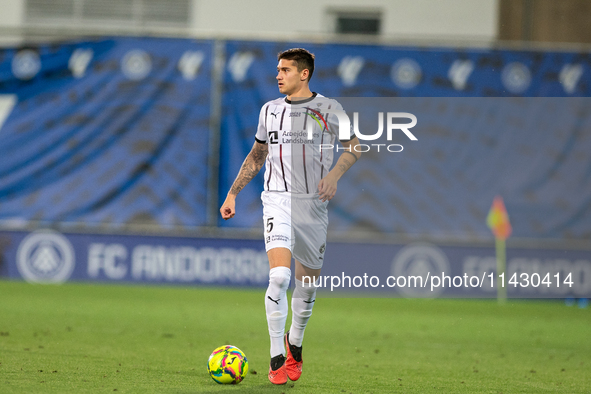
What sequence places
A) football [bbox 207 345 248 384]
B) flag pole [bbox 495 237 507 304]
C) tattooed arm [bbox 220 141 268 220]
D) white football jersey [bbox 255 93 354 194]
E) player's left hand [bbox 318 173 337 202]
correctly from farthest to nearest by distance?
flag pole [bbox 495 237 507 304], tattooed arm [bbox 220 141 268 220], white football jersey [bbox 255 93 354 194], player's left hand [bbox 318 173 337 202], football [bbox 207 345 248 384]

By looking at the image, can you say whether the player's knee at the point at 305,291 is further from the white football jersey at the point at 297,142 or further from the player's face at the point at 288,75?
the player's face at the point at 288,75

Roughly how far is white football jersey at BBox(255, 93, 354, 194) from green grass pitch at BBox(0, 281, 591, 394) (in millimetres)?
1323

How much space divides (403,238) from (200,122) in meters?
3.64

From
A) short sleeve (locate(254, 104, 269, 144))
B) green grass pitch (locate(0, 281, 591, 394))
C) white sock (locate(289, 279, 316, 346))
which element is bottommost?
green grass pitch (locate(0, 281, 591, 394))

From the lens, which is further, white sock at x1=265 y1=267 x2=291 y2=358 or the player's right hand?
the player's right hand

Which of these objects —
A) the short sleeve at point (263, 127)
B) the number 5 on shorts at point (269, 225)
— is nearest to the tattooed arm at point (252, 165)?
the short sleeve at point (263, 127)

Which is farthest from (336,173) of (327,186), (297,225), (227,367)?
(227,367)

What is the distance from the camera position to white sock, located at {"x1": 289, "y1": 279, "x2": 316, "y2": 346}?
526cm

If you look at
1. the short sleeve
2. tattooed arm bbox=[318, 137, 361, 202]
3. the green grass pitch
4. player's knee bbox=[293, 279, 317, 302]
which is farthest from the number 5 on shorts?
the green grass pitch

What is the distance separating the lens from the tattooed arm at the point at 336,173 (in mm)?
5008

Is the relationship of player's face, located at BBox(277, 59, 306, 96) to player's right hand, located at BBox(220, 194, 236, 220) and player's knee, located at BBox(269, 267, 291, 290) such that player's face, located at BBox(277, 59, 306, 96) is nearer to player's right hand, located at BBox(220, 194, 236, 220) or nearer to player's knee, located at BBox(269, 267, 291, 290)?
player's right hand, located at BBox(220, 194, 236, 220)

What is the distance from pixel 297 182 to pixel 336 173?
28 centimetres

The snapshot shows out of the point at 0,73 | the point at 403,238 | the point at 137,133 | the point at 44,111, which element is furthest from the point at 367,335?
the point at 0,73

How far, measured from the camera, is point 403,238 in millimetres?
12039
